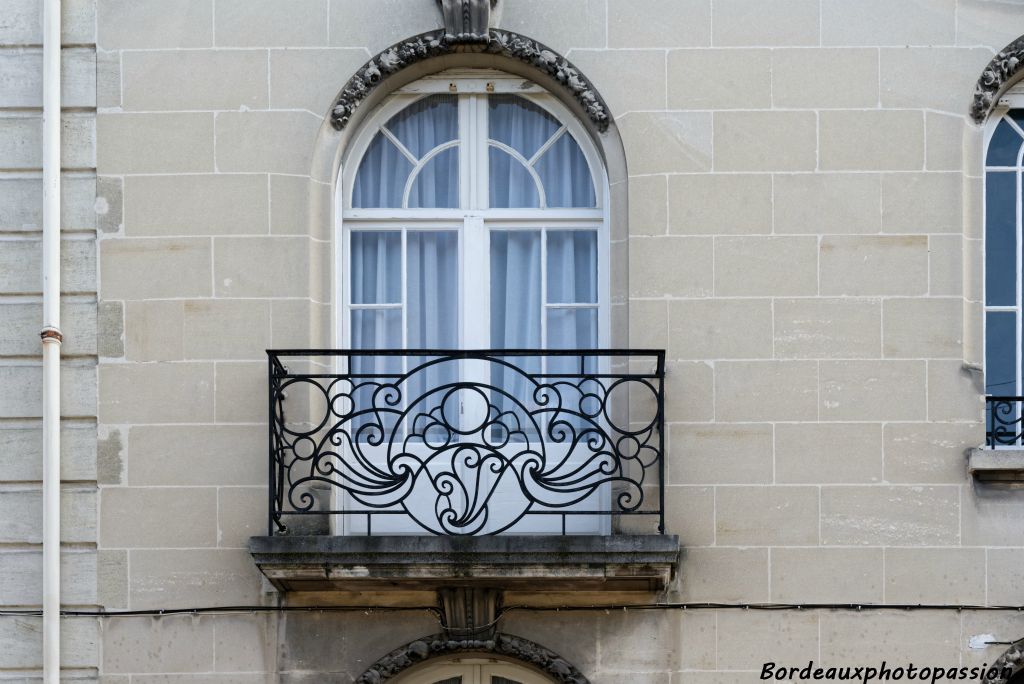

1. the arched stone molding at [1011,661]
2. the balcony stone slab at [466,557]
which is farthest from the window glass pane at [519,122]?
the arched stone molding at [1011,661]

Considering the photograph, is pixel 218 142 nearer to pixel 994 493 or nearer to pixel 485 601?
pixel 485 601

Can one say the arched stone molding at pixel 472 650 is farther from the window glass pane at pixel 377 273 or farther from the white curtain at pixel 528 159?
the white curtain at pixel 528 159

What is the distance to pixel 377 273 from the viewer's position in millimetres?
10086

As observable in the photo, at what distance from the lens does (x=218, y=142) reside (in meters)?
9.79

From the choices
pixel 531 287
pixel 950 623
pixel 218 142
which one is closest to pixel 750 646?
pixel 950 623

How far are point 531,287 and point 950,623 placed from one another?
3068 millimetres

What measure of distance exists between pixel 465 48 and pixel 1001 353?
11.8ft

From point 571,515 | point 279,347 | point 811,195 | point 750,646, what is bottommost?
point 750,646

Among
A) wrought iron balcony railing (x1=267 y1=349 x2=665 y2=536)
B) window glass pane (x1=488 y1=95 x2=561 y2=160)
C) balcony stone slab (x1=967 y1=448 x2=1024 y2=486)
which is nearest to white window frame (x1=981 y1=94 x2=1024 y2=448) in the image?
balcony stone slab (x1=967 y1=448 x2=1024 y2=486)

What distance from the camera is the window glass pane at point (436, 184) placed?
10.1m

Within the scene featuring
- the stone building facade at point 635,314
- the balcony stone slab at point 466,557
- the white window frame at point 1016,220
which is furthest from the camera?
the white window frame at point 1016,220

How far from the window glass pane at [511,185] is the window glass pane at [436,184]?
0.22m

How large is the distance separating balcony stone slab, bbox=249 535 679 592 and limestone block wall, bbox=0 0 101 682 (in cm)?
120

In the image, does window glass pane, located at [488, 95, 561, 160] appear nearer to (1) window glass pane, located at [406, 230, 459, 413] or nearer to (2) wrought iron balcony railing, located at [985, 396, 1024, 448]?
→ (1) window glass pane, located at [406, 230, 459, 413]
